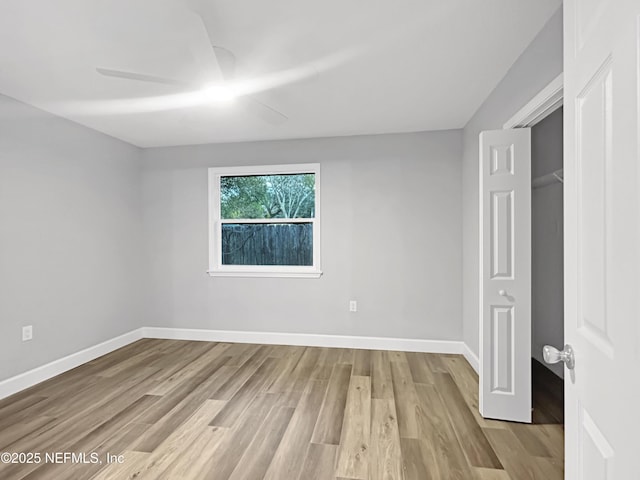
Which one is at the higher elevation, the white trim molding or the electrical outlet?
the white trim molding

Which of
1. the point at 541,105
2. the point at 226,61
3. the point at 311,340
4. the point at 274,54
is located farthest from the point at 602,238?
the point at 311,340

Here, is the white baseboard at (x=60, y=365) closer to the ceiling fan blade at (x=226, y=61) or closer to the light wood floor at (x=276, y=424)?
the light wood floor at (x=276, y=424)

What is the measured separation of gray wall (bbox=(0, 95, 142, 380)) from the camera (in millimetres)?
2826

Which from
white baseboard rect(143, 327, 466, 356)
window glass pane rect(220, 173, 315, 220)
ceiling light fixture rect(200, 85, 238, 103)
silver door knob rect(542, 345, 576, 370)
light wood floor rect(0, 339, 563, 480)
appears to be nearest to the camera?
silver door knob rect(542, 345, 576, 370)

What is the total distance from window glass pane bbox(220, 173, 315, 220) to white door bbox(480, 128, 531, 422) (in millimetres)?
2163

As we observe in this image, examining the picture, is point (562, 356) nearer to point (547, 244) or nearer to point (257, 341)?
point (547, 244)

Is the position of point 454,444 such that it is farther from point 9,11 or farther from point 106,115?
point 106,115

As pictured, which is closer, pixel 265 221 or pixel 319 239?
pixel 319 239

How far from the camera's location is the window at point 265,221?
409 cm

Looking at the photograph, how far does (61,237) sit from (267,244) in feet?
6.94

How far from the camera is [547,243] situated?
3318mm

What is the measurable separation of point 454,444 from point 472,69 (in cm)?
260

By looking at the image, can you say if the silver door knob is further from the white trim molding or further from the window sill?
the window sill

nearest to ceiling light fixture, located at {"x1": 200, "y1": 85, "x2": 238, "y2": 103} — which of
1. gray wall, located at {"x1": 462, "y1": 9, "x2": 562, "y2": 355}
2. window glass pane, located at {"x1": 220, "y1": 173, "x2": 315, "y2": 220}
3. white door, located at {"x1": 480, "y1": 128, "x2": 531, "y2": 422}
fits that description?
window glass pane, located at {"x1": 220, "y1": 173, "x2": 315, "y2": 220}
